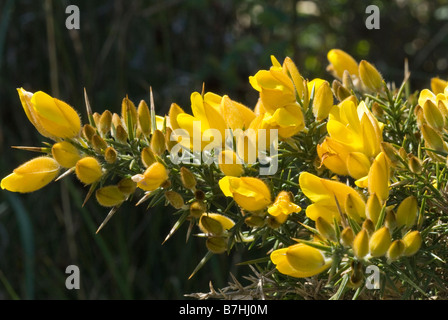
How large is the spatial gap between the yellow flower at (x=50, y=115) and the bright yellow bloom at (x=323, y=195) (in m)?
0.22

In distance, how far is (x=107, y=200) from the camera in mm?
517

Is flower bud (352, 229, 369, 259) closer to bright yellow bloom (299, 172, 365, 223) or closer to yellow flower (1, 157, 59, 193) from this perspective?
bright yellow bloom (299, 172, 365, 223)

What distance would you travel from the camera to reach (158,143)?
0.51 meters

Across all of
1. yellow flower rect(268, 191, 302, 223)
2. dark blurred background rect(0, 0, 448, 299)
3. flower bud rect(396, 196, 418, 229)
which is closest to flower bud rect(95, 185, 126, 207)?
yellow flower rect(268, 191, 302, 223)

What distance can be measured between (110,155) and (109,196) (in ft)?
0.12

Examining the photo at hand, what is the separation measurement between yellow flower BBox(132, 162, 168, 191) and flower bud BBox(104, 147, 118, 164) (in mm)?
36

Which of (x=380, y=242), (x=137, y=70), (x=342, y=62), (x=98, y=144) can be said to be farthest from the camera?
(x=137, y=70)

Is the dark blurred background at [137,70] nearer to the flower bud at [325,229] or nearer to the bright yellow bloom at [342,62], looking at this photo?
the bright yellow bloom at [342,62]

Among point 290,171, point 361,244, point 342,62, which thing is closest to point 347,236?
point 361,244

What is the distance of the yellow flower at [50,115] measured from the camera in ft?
1.74

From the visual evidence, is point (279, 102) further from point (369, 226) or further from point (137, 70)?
point (137, 70)
